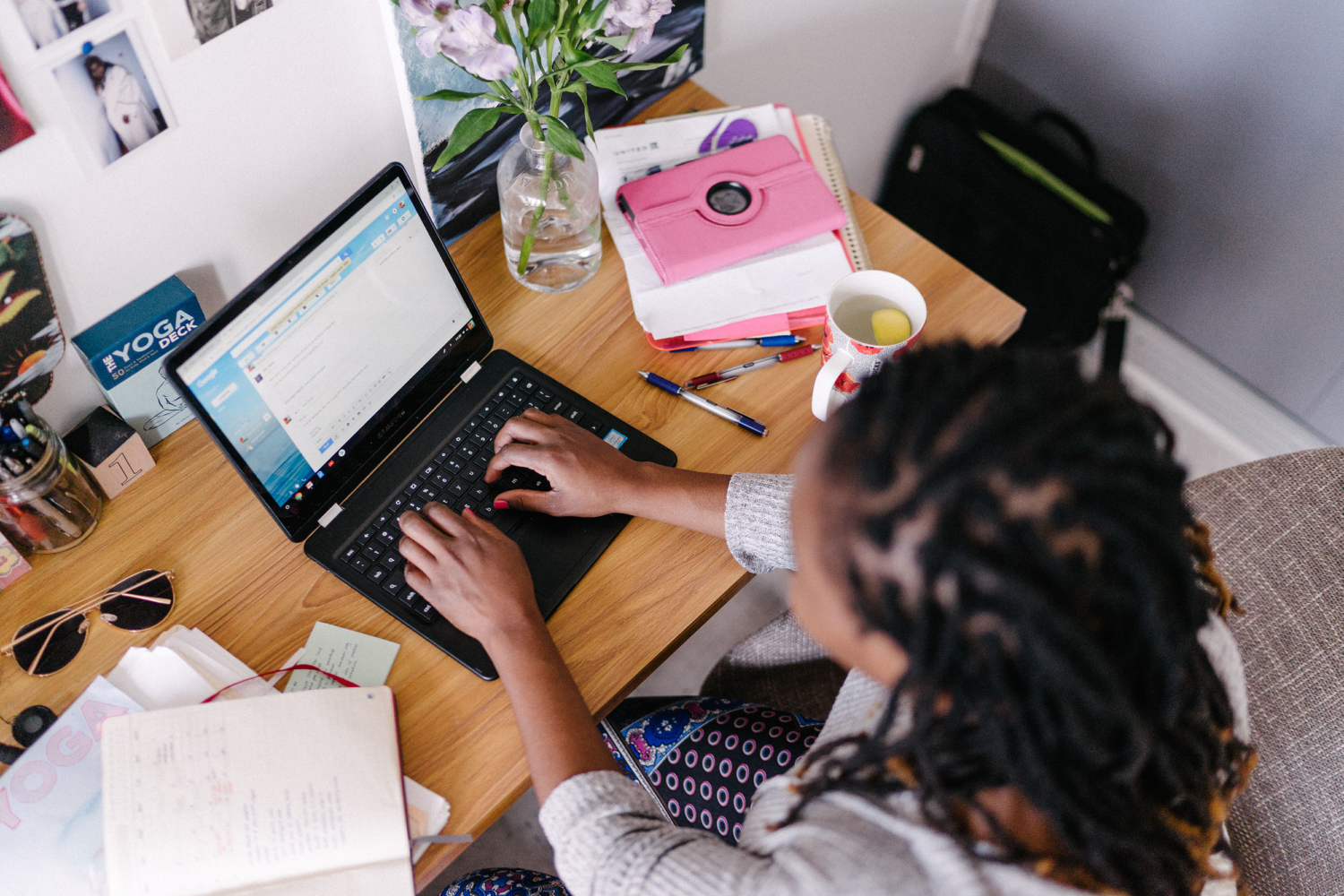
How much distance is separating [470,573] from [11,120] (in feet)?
1.76

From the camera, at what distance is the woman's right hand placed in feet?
3.07

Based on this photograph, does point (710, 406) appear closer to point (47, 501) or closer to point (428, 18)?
point (428, 18)

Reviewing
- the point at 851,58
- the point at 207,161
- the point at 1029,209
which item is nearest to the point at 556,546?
the point at 207,161

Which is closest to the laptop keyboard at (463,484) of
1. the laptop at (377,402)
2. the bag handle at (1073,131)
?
the laptop at (377,402)

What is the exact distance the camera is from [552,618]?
91 cm

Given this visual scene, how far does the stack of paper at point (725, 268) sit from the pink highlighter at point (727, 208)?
0.05 feet

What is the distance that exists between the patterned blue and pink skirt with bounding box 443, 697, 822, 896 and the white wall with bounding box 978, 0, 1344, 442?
4.47ft

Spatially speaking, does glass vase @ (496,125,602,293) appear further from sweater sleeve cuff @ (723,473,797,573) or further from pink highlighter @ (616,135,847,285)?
sweater sleeve cuff @ (723,473,797,573)

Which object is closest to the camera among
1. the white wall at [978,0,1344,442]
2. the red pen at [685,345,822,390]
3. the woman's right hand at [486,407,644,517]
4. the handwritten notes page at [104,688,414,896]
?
the handwritten notes page at [104,688,414,896]

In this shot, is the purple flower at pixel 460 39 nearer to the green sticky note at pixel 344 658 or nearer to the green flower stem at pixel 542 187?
the green flower stem at pixel 542 187

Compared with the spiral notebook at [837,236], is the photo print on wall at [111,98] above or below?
above

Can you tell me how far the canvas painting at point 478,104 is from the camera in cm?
101

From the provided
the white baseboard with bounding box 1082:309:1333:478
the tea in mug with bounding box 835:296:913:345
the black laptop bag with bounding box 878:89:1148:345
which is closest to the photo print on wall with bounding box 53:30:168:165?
the tea in mug with bounding box 835:296:913:345

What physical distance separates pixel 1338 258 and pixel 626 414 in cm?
142
